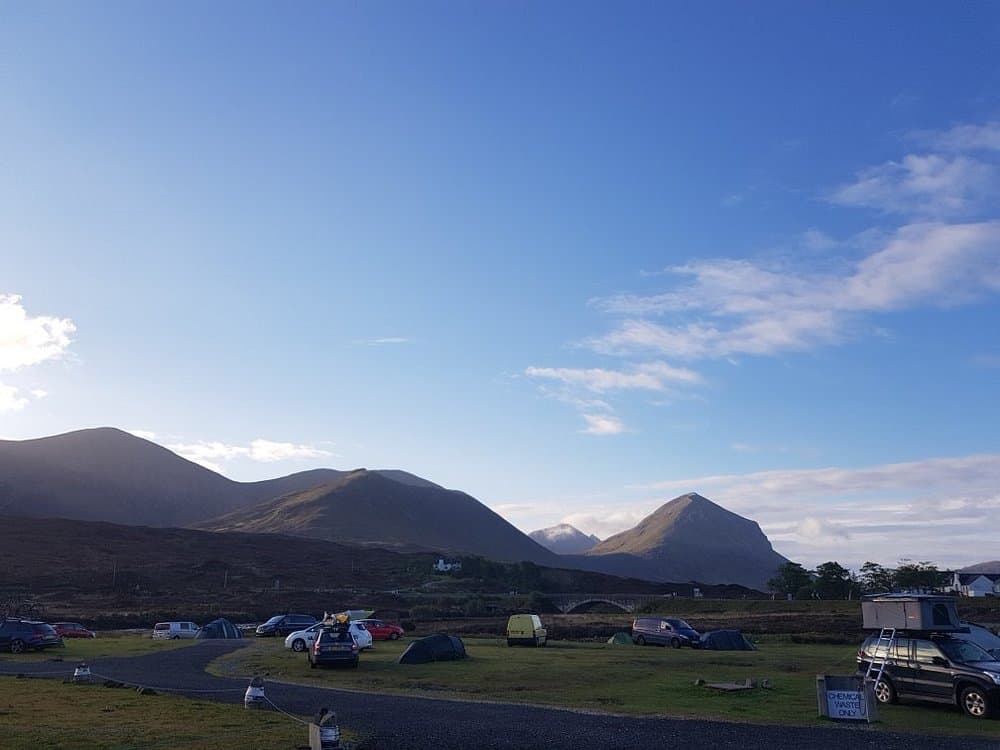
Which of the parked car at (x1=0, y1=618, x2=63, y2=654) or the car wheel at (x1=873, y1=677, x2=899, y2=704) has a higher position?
the car wheel at (x1=873, y1=677, x2=899, y2=704)

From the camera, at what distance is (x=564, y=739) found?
18.3m

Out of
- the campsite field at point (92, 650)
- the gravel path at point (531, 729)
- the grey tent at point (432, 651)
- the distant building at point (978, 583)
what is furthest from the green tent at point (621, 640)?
the distant building at point (978, 583)

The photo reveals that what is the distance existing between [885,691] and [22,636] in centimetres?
3935

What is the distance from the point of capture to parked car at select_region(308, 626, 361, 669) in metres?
34.8

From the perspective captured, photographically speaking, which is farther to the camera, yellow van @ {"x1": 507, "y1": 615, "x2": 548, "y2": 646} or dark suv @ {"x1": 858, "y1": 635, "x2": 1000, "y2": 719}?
yellow van @ {"x1": 507, "y1": 615, "x2": 548, "y2": 646}

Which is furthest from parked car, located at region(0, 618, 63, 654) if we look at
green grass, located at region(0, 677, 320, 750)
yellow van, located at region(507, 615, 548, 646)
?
yellow van, located at region(507, 615, 548, 646)

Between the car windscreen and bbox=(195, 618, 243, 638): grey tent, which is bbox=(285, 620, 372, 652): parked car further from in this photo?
the car windscreen

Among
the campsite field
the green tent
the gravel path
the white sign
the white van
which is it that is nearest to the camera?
the gravel path

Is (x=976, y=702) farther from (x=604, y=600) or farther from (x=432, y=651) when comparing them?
(x=604, y=600)

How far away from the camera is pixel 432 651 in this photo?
3862 cm

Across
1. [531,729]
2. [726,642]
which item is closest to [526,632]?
[726,642]

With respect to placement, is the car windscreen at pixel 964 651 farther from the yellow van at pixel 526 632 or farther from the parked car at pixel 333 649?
the yellow van at pixel 526 632

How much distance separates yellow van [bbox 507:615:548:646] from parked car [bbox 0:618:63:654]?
24.2m

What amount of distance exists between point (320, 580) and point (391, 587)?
12520 millimetres
